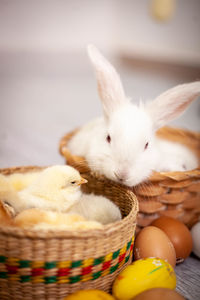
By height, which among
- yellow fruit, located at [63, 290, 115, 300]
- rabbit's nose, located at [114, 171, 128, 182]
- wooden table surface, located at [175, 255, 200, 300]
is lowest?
wooden table surface, located at [175, 255, 200, 300]

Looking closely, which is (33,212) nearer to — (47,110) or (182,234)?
(182,234)

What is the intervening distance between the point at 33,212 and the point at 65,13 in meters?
3.27

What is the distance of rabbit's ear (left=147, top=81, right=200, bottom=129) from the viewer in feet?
4.20

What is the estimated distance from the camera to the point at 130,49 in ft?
13.0

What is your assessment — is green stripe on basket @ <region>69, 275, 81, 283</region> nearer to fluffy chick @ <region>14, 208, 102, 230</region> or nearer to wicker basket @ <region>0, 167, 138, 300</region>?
wicker basket @ <region>0, 167, 138, 300</region>

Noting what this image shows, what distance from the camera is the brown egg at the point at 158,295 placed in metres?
0.78

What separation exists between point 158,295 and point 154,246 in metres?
0.26

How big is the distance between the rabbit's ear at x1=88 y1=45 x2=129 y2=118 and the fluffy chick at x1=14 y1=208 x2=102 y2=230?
0.57 meters

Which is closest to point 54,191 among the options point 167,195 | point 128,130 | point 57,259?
point 57,259

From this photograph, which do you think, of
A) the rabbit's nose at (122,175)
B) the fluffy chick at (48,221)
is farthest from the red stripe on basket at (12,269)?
the rabbit's nose at (122,175)

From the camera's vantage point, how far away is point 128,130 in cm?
119

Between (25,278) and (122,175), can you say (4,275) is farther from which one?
(122,175)

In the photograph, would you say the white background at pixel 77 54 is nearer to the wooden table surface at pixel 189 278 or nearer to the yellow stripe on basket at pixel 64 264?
the wooden table surface at pixel 189 278

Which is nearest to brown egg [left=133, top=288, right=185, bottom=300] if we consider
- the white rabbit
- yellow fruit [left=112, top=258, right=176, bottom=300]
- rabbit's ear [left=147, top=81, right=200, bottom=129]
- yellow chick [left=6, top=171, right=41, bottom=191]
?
yellow fruit [left=112, top=258, right=176, bottom=300]
